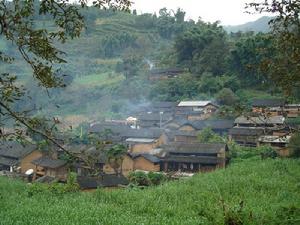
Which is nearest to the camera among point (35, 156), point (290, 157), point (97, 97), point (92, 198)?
point (92, 198)

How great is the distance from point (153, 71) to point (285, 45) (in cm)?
4908

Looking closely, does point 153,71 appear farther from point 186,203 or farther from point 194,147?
point 186,203

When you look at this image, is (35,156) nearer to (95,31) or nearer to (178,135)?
(178,135)

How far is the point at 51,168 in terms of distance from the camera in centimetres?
2945

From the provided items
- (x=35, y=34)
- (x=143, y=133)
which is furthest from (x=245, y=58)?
(x=35, y=34)

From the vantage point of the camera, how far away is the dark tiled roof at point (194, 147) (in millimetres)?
30484

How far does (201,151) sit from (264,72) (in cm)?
2172

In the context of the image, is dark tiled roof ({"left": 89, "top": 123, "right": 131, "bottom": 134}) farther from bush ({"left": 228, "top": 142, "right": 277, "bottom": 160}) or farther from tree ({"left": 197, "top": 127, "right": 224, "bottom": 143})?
bush ({"left": 228, "top": 142, "right": 277, "bottom": 160})

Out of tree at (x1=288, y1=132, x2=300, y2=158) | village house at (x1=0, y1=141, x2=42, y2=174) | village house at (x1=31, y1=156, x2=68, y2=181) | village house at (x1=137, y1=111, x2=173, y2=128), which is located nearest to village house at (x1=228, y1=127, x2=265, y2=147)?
tree at (x1=288, y1=132, x2=300, y2=158)

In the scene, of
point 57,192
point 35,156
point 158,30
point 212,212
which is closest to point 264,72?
point 212,212

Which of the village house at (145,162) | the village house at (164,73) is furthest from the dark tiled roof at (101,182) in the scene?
the village house at (164,73)

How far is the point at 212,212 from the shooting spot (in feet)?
54.1

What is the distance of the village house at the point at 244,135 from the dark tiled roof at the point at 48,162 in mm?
16452

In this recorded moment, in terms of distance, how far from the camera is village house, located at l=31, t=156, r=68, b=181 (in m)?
29.3
